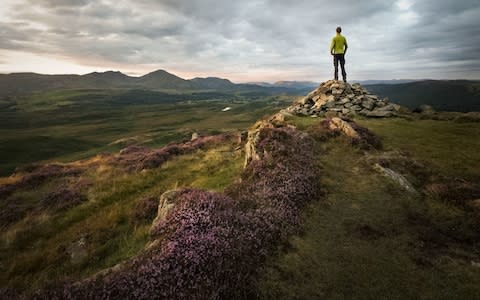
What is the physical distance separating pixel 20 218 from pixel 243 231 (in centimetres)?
1834

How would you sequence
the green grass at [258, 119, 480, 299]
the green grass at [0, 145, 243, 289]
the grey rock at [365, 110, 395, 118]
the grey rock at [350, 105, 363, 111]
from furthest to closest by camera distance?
the grey rock at [350, 105, 363, 111] < the grey rock at [365, 110, 395, 118] < the green grass at [0, 145, 243, 289] < the green grass at [258, 119, 480, 299]

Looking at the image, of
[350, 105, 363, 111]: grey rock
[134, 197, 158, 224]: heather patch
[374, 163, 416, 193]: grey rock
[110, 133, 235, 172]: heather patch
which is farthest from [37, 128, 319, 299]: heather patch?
[350, 105, 363, 111]: grey rock

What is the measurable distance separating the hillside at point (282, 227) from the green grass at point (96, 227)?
90 millimetres

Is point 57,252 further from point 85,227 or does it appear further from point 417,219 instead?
point 417,219

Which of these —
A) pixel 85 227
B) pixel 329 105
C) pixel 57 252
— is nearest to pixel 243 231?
pixel 57 252

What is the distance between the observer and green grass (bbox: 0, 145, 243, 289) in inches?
447

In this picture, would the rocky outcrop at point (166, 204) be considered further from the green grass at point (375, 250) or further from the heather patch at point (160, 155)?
the heather patch at point (160, 155)

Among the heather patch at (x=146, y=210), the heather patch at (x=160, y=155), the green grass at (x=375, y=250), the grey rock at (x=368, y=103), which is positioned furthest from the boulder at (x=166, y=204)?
the grey rock at (x=368, y=103)

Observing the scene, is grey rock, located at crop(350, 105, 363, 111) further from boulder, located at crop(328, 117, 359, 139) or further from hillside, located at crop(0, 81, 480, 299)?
boulder, located at crop(328, 117, 359, 139)

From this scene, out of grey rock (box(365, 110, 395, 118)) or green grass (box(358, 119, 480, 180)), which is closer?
green grass (box(358, 119, 480, 180))

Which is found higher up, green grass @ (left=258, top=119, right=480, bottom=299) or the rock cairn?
the rock cairn

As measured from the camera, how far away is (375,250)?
9.16m

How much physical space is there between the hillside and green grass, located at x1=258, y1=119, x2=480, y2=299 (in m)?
0.04

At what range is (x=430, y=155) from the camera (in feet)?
55.5
